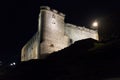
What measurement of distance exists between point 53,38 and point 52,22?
329 centimetres

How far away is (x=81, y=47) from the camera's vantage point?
2798 centimetres

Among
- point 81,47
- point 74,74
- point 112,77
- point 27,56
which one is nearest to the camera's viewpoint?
point 112,77

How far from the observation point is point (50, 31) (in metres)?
39.5

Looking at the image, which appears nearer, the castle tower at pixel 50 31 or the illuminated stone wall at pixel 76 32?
the castle tower at pixel 50 31

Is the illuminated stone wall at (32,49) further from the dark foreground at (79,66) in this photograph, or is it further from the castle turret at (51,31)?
the dark foreground at (79,66)

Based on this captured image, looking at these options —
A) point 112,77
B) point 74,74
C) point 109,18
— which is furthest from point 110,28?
point 112,77

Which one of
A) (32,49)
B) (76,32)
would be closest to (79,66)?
(32,49)

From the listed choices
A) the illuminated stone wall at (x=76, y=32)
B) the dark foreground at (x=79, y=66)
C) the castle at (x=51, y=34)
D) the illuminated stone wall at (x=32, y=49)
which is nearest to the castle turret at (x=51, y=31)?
the castle at (x=51, y=34)

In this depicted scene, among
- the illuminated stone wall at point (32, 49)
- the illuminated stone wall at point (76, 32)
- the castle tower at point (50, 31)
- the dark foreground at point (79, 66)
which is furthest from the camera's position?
the illuminated stone wall at point (76, 32)

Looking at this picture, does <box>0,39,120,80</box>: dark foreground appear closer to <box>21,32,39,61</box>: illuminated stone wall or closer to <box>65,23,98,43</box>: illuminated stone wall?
<box>21,32,39,61</box>: illuminated stone wall

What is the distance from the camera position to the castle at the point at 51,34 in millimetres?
37875

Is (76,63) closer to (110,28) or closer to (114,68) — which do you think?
(114,68)

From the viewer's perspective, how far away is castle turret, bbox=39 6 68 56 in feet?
124

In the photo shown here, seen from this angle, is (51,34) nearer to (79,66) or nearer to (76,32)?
(76,32)
